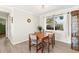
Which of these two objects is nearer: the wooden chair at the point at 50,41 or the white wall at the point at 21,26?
the white wall at the point at 21,26

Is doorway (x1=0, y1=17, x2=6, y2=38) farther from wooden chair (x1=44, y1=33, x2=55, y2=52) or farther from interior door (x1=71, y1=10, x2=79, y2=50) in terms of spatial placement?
interior door (x1=71, y1=10, x2=79, y2=50)

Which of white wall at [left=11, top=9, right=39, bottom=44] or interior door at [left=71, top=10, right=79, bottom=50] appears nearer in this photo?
white wall at [left=11, top=9, right=39, bottom=44]

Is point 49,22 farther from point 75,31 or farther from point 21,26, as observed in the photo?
point 75,31

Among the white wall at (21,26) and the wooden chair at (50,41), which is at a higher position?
the white wall at (21,26)

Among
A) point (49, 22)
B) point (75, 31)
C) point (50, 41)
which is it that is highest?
point (49, 22)

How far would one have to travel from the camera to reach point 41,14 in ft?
8.34

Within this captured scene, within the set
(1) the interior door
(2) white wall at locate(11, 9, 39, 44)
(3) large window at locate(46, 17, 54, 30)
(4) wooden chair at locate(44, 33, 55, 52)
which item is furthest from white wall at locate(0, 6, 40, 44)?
(1) the interior door

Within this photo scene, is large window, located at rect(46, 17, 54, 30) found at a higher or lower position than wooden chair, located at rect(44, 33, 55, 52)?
higher

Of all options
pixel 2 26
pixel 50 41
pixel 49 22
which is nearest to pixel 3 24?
pixel 2 26

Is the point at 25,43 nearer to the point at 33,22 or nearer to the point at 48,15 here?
the point at 33,22

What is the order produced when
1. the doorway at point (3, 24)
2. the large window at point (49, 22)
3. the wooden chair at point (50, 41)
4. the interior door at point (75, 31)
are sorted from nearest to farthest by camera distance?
the doorway at point (3, 24), the large window at point (49, 22), the wooden chair at point (50, 41), the interior door at point (75, 31)

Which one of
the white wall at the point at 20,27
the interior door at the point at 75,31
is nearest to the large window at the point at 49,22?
the white wall at the point at 20,27

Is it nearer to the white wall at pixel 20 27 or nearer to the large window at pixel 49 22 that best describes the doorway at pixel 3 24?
the white wall at pixel 20 27
